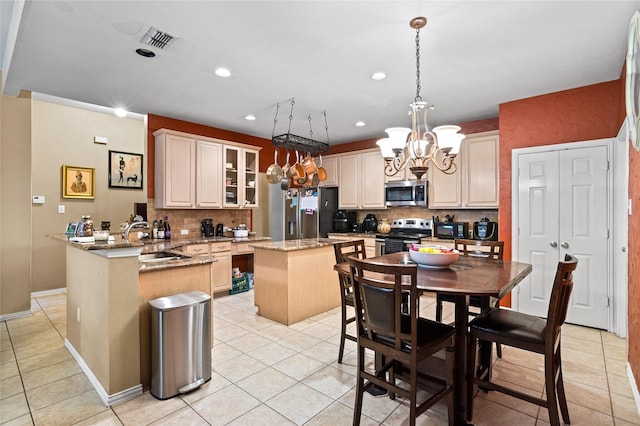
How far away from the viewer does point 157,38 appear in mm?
2527

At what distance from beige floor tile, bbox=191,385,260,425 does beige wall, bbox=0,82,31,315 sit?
319cm

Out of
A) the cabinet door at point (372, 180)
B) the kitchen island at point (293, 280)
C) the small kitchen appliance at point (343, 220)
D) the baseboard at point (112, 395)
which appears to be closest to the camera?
the baseboard at point (112, 395)

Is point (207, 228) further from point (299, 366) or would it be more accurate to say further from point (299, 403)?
point (299, 403)

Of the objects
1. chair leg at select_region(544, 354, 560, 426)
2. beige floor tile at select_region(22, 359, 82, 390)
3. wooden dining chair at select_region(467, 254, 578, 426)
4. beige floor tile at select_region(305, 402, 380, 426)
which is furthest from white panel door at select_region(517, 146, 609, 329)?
beige floor tile at select_region(22, 359, 82, 390)

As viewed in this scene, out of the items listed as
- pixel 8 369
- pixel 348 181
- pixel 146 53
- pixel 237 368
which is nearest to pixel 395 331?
pixel 237 368

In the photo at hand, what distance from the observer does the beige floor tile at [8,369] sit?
2.46 m

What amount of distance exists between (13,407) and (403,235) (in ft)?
15.1

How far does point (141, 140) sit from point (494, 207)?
235 inches

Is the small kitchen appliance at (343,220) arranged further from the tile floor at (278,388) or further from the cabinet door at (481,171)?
the tile floor at (278,388)

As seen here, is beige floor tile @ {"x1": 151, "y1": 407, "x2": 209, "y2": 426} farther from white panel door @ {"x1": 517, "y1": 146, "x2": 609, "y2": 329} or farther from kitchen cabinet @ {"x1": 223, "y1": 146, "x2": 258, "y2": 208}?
white panel door @ {"x1": 517, "y1": 146, "x2": 609, "y2": 329}

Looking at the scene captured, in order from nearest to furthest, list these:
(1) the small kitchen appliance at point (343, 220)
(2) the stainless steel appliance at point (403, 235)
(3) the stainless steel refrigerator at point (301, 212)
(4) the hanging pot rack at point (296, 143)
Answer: (4) the hanging pot rack at point (296, 143) → (2) the stainless steel appliance at point (403, 235) → (3) the stainless steel refrigerator at point (301, 212) → (1) the small kitchen appliance at point (343, 220)

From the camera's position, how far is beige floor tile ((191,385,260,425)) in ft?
6.47

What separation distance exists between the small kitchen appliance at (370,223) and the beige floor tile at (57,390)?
4.52 m

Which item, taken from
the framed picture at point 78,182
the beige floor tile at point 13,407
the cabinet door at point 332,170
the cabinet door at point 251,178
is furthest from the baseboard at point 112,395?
the cabinet door at point 332,170
